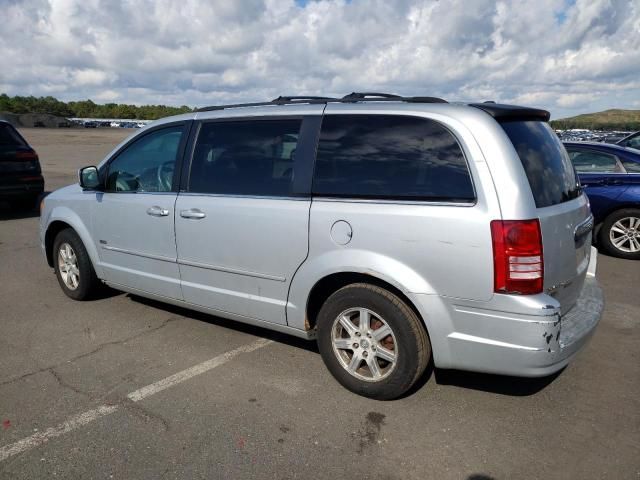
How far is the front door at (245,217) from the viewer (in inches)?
147

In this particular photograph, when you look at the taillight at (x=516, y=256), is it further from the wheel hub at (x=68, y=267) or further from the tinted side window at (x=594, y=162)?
the tinted side window at (x=594, y=162)

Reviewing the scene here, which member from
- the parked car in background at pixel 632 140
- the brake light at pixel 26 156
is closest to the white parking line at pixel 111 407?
the brake light at pixel 26 156

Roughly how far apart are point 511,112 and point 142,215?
2957 millimetres

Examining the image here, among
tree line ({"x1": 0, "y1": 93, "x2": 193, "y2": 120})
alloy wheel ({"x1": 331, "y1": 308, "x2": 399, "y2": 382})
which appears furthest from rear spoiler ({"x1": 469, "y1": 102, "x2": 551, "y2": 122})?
tree line ({"x1": 0, "y1": 93, "x2": 193, "y2": 120})

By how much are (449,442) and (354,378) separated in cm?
74

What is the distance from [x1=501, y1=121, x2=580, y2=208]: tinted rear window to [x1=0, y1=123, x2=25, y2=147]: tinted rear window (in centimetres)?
962

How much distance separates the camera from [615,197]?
24.9 ft

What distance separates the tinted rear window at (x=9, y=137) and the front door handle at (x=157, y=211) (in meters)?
7.14

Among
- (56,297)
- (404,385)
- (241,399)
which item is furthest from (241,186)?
(56,297)

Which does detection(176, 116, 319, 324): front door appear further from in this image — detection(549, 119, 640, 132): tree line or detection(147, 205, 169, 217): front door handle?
detection(549, 119, 640, 132): tree line

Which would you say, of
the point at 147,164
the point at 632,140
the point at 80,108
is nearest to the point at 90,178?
the point at 147,164

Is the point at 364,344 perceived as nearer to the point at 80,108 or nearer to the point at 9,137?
the point at 9,137

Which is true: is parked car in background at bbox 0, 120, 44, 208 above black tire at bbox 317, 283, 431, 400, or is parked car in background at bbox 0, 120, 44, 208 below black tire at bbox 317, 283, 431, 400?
above

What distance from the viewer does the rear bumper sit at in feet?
9.76
